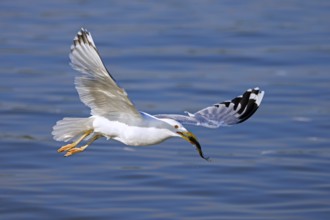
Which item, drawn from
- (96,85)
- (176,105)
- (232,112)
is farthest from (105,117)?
(176,105)

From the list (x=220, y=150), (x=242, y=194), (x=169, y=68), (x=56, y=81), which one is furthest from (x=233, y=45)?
(x=242, y=194)

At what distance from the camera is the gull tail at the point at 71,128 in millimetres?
9141

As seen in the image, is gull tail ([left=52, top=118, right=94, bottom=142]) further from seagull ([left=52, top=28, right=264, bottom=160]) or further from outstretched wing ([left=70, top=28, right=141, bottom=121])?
outstretched wing ([left=70, top=28, right=141, bottom=121])

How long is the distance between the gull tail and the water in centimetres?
145

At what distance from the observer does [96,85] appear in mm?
8609

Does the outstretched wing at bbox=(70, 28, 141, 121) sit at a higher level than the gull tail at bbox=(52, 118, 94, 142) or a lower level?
higher

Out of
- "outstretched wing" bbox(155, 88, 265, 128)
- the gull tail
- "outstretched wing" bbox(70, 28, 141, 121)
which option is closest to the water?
"outstretched wing" bbox(155, 88, 265, 128)

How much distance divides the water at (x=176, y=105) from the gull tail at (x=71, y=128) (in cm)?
145

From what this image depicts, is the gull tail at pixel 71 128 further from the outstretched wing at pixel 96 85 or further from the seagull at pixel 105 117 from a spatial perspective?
the outstretched wing at pixel 96 85

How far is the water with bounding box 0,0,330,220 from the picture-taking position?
1099 cm

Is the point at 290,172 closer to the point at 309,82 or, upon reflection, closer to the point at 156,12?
the point at 309,82

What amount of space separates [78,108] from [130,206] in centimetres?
424

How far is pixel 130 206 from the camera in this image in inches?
423

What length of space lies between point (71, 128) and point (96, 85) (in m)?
0.73
